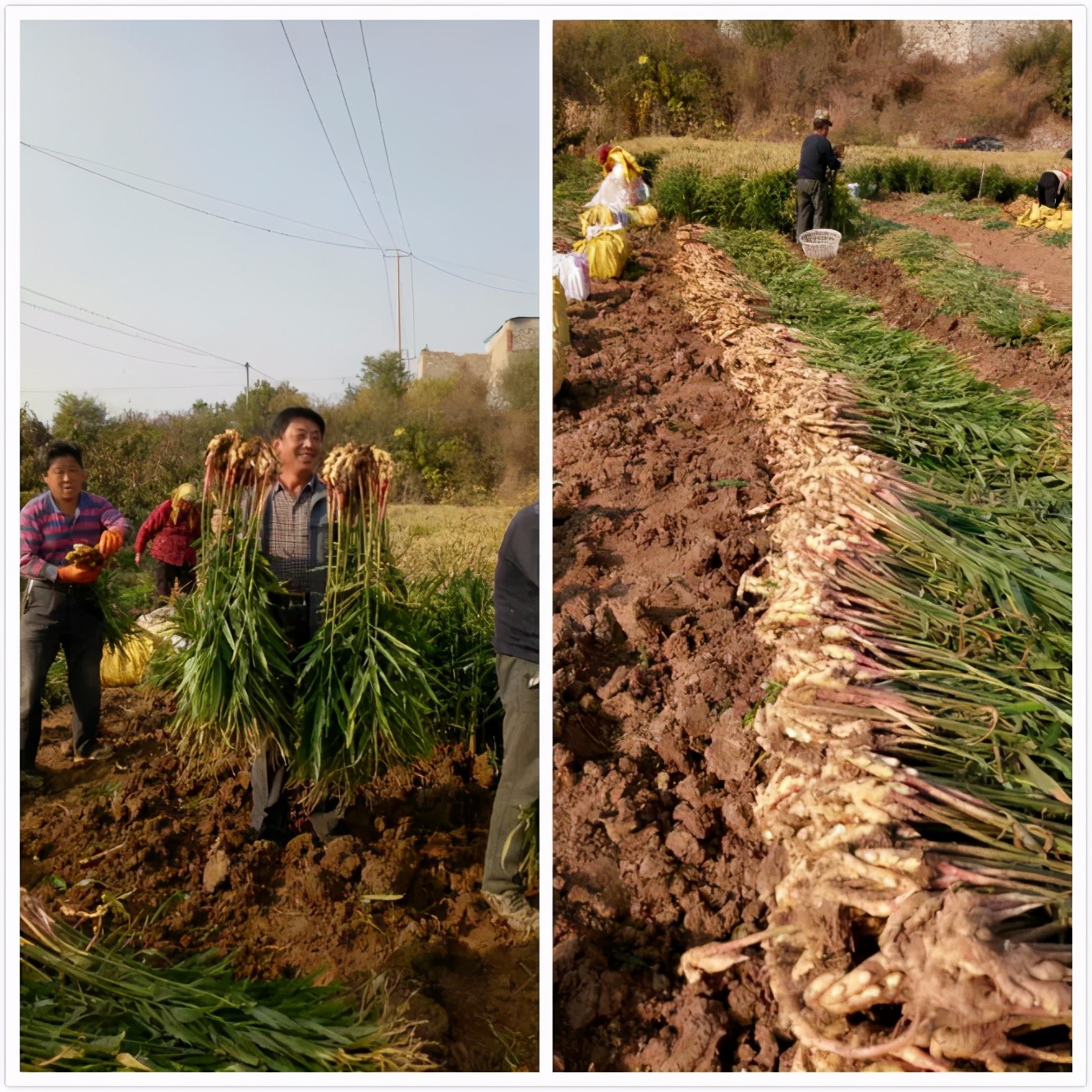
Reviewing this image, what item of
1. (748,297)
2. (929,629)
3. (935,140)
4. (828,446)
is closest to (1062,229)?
(935,140)

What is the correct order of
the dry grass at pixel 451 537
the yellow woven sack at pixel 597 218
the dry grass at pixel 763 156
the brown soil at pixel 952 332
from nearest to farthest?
1. the dry grass at pixel 451 537
2. the brown soil at pixel 952 332
3. the yellow woven sack at pixel 597 218
4. the dry grass at pixel 763 156

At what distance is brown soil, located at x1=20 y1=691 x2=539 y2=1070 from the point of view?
5.18 ft

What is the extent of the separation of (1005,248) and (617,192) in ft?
12.5

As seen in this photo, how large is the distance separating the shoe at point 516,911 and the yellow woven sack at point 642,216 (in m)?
5.92

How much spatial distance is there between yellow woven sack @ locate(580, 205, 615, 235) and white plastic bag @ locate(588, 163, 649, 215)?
0.49 ft

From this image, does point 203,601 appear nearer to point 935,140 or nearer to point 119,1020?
point 119,1020

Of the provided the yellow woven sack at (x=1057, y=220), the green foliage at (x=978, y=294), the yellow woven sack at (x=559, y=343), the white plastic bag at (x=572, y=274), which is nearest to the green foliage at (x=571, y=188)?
the white plastic bag at (x=572, y=274)

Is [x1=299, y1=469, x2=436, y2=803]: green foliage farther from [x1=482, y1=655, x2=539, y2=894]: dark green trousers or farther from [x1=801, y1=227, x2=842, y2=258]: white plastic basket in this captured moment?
[x1=801, y1=227, x2=842, y2=258]: white plastic basket

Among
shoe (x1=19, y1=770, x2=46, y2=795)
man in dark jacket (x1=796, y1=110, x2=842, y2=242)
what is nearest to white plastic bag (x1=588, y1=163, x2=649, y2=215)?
man in dark jacket (x1=796, y1=110, x2=842, y2=242)

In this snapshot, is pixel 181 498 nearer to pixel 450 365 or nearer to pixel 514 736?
pixel 450 365

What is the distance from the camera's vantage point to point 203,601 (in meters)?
1.88

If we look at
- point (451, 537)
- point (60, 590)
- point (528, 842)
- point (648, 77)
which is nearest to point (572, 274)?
point (648, 77)

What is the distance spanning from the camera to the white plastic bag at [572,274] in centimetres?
529

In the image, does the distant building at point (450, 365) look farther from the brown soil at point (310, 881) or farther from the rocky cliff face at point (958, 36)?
the rocky cliff face at point (958, 36)
